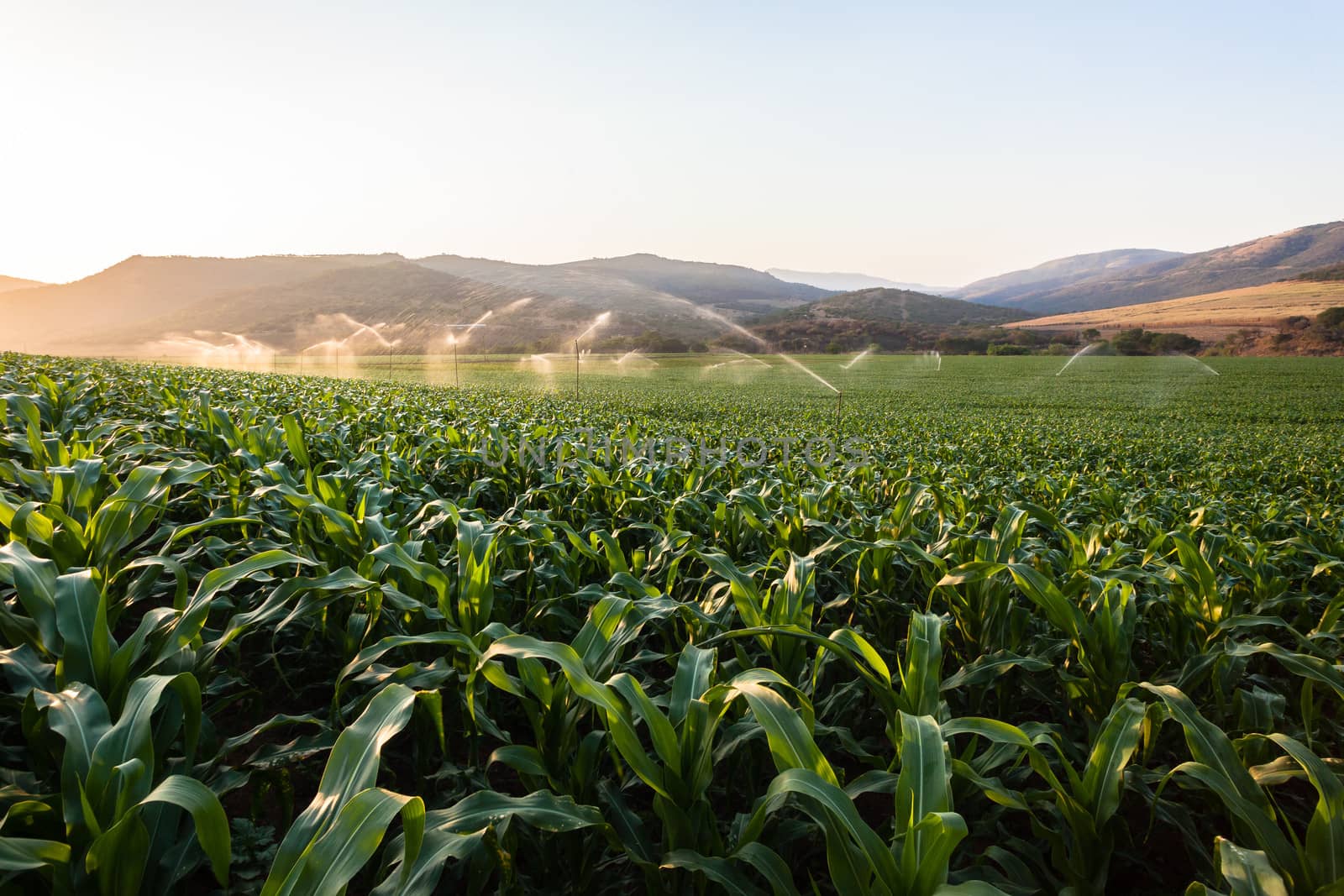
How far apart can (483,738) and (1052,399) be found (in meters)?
28.2

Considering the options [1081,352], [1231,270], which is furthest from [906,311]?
[1231,270]

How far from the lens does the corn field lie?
3.46ft

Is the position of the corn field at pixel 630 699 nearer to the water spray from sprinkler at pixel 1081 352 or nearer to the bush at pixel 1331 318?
the water spray from sprinkler at pixel 1081 352

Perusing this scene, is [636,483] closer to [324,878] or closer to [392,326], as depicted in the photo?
[324,878]

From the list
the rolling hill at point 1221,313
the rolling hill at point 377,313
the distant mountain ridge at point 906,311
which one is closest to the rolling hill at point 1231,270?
the distant mountain ridge at point 906,311

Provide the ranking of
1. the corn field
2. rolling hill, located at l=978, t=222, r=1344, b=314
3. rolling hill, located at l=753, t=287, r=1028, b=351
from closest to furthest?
1. the corn field
2. rolling hill, located at l=753, t=287, r=1028, b=351
3. rolling hill, located at l=978, t=222, r=1344, b=314

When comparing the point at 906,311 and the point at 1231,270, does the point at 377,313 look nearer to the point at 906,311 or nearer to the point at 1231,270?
the point at 906,311

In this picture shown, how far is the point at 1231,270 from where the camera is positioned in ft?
453

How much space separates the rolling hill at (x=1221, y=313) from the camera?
187ft

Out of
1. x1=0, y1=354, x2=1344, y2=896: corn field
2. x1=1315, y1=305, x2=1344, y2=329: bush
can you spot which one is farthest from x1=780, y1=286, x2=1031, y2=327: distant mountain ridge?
x1=0, y1=354, x2=1344, y2=896: corn field

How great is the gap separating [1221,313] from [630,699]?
8148 cm

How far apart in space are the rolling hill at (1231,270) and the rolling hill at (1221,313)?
2728 inches

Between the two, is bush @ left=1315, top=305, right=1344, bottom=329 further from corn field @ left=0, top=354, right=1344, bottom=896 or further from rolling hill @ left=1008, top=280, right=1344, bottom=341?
corn field @ left=0, top=354, right=1344, bottom=896

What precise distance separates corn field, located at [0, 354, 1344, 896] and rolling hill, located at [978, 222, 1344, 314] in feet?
540
